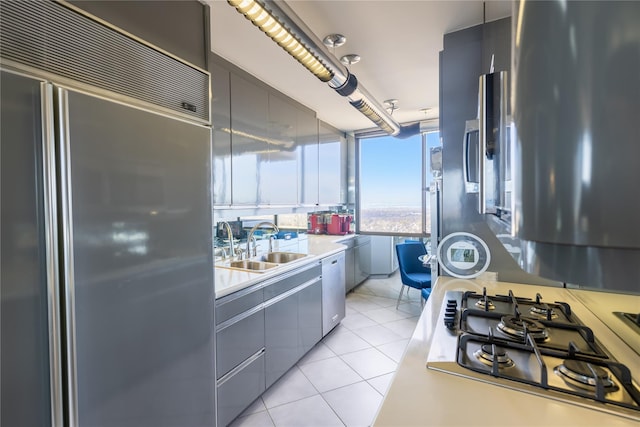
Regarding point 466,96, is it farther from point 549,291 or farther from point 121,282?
point 121,282

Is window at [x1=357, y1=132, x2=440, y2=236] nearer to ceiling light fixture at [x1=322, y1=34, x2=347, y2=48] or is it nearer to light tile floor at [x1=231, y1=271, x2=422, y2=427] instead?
light tile floor at [x1=231, y1=271, x2=422, y2=427]

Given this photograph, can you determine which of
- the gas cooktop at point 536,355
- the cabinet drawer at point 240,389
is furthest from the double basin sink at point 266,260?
the gas cooktop at point 536,355

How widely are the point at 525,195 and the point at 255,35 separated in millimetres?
2006

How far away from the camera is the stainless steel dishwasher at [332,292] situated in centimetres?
292

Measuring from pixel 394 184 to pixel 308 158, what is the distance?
1777 millimetres

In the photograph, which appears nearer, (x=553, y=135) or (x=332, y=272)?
(x=553, y=135)

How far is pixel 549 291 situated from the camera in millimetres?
1489

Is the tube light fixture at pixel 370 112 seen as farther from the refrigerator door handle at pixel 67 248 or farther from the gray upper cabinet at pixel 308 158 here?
the refrigerator door handle at pixel 67 248

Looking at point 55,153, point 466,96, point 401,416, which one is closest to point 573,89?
point 401,416

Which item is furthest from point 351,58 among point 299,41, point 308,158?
point 308,158

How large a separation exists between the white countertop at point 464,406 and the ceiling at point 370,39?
1.20 m

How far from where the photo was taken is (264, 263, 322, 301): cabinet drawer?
2.10m

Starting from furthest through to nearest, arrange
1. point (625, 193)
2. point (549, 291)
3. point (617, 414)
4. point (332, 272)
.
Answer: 1. point (332, 272)
2. point (549, 291)
3. point (617, 414)
4. point (625, 193)

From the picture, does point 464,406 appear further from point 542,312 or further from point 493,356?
point 542,312
